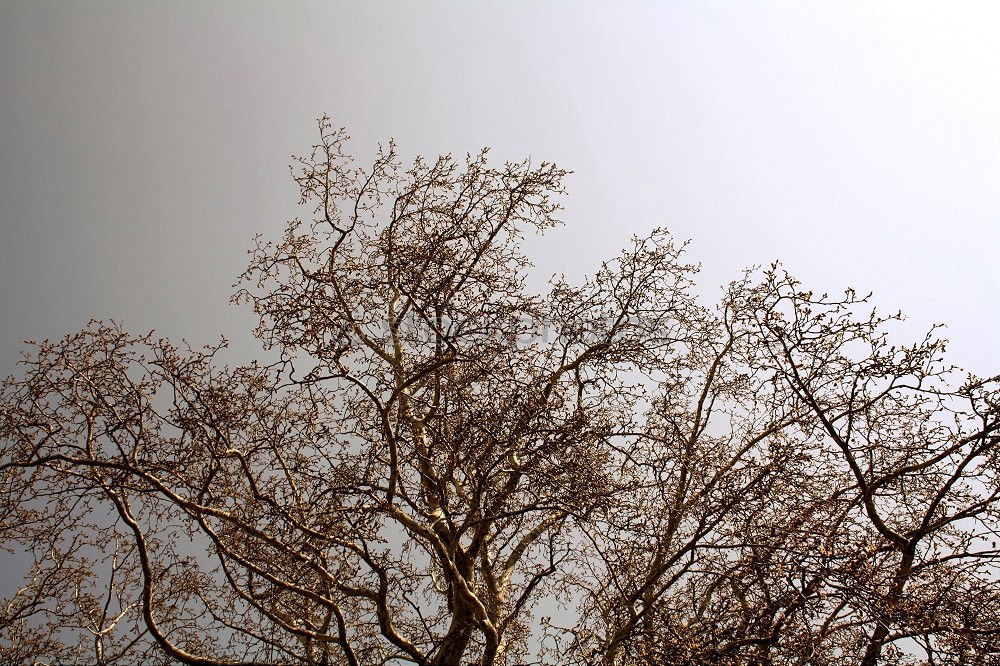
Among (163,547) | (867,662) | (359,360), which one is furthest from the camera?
(163,547)

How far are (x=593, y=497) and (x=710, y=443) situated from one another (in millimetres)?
1687

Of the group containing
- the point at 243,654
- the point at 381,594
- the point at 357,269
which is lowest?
the point at 243,654

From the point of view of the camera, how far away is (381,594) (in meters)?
3.65

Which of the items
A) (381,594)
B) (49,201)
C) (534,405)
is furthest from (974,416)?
(49,201)

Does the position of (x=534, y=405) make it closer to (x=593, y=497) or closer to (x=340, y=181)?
(x=593, y=497)

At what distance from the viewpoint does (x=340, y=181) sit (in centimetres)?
472

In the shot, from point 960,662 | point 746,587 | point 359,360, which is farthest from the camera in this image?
point 359,360

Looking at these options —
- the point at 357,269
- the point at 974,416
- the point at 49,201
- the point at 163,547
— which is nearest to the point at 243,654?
the point at 163,547

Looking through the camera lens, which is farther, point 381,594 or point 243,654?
point 243,654

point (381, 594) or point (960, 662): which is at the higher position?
point (960, 662)

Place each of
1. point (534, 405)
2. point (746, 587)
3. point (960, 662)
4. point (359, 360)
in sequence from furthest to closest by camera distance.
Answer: point (359, 360)
point (534, 405)
point (746, 587)
point (960, 662)

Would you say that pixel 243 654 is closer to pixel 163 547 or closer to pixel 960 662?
pixel 163 547

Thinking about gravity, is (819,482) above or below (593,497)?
above

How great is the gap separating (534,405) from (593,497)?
508mm
